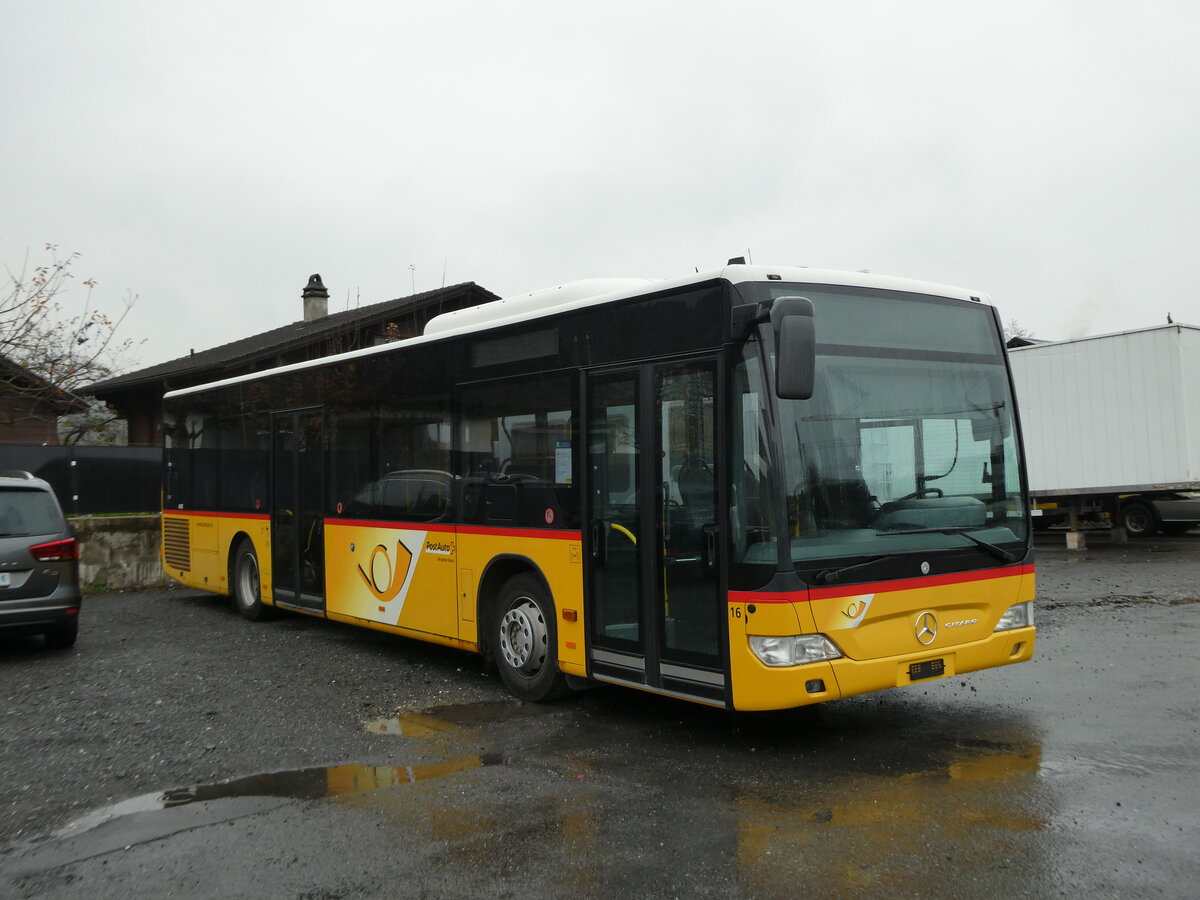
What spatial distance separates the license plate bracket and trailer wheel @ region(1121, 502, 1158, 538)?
1760 cm

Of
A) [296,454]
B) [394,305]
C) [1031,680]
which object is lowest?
[1031,680]

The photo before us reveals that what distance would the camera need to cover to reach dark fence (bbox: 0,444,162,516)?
20422 millimetres

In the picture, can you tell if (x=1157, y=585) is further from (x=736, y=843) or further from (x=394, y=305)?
(x=394, y=305)

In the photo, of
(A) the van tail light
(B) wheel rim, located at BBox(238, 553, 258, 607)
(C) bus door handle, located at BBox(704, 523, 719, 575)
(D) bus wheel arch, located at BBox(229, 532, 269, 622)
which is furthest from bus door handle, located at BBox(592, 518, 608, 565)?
(B) wheel rim, located at BBox(238, 553, 258, 607)

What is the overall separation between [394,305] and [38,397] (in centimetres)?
1129

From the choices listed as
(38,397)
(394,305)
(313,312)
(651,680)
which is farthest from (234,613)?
(313,312)

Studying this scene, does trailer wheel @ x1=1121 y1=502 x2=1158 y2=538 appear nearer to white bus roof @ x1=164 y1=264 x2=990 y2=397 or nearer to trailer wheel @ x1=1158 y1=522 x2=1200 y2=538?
trailer wheel @ x1=1158 y1=522 x2=1200 y2=538

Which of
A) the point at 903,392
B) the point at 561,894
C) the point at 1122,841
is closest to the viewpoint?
the point at 561,894

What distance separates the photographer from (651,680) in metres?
6.84

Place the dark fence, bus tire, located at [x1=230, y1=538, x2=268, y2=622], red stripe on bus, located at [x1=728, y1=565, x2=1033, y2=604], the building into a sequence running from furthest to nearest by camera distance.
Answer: the building < the dark fence < bus tire, located at [x1=230, y1=538, x2=268, y2=622] < red stripe on bus, located at [x1=728, y1=565, x2=1033, y2=604]

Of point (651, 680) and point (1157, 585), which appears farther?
point (1157, 585)

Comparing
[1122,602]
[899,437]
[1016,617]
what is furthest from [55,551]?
[1122,602]

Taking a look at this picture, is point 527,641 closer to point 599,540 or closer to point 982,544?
point 599,540

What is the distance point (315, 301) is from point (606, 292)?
93.4 ft
